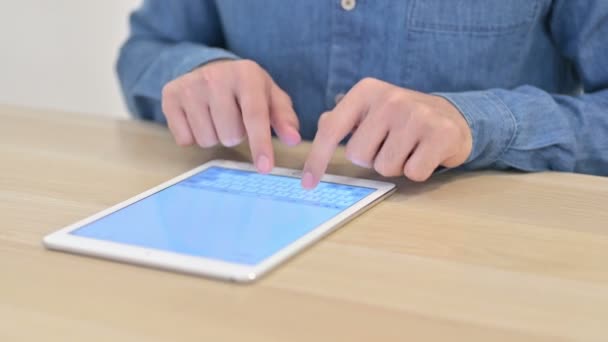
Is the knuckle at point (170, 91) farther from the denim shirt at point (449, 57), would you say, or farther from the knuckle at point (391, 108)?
the knuckle at point (391, 108)

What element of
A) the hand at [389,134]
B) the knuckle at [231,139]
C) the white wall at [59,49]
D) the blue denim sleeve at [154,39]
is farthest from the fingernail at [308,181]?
the white wall at [59,49]

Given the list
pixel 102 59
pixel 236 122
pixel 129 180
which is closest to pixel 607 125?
pixel 236 122

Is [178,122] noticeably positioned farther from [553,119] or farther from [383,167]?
[553,119]

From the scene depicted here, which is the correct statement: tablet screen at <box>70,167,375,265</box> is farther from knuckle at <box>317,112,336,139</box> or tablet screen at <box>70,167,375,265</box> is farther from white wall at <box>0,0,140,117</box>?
white wall at <box>0,0,140,117</box>

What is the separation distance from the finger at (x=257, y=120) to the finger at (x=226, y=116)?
0.01 m


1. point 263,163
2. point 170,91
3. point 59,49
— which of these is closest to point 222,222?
point 263,163

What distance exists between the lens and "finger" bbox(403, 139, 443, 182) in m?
0.65

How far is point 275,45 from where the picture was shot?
3.13ft

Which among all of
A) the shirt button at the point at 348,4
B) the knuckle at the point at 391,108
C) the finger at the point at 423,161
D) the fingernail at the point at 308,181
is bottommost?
the fingernail at the point at 308,181

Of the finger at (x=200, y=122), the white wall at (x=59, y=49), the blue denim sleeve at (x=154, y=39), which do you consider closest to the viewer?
the finger at (x=200, y=122)

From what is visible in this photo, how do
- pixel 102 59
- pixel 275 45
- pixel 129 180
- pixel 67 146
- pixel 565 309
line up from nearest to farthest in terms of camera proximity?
1. pixel 565 309
2. pixel 129 180
3. pixel 67 146
4. pixel 275 45
5. pixel 102 59

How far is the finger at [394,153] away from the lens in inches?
25.8

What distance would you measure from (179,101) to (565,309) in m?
0.44

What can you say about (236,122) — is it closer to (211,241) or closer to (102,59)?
(211,241)
